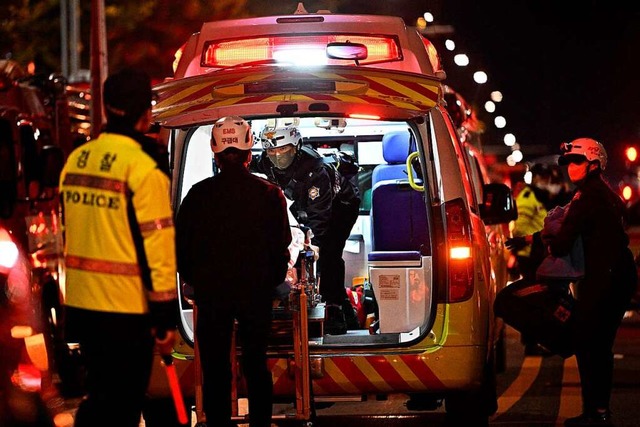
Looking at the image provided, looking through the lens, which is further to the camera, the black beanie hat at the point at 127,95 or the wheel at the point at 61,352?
the wheel at the point at 61,352

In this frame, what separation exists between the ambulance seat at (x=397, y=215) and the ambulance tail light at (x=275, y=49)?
1.09m

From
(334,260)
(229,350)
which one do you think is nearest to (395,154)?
(334,260)

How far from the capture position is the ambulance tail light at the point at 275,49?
28.5 feet

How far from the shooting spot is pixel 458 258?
7586 millimetres

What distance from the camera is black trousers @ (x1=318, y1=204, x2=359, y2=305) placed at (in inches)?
364

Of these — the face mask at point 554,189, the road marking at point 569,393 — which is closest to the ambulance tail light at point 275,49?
the road marking at point 569,393

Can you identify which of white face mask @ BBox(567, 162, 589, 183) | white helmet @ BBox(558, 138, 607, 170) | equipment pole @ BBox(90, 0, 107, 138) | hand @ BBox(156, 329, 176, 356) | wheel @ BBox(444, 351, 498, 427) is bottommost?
wheel @ BBox(444, 351, 498, 427)

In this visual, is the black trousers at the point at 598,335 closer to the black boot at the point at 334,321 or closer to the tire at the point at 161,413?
the black boot at the point at 334,321

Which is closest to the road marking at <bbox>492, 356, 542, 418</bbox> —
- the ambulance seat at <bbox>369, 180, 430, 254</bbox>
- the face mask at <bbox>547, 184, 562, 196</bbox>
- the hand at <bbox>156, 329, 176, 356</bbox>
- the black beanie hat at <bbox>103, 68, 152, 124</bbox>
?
the ambulance seat at <bbox>369, 180, 430, 254</bbox>

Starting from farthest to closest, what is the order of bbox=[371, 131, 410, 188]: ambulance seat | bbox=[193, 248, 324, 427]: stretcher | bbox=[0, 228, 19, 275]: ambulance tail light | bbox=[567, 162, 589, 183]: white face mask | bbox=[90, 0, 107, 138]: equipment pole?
bbox=[90, 0, 107, 138]: equipment pole → bbox=[371, 131, 410, 188]: ambulance seat → bbox=[567, 162, 589, 183]: white face mask → bbox=[0, 228, 19, 275]: ambulance tail light → bbox=[193, 248, 324, 427]: stretcher

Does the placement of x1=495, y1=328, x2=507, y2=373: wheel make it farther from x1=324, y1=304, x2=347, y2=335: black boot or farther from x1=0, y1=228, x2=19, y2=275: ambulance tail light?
x1=0, y1=228, x2=19, y2=275: ambulance tail light

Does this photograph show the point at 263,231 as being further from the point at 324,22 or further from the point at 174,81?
the point at 324,22

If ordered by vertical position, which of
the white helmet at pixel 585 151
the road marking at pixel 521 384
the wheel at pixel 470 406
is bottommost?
the road marking at pixel 521 384

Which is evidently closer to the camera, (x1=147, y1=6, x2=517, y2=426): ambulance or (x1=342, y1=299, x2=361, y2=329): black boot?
(x1=147, y1=6, x2=517, y2=426): ambulance
